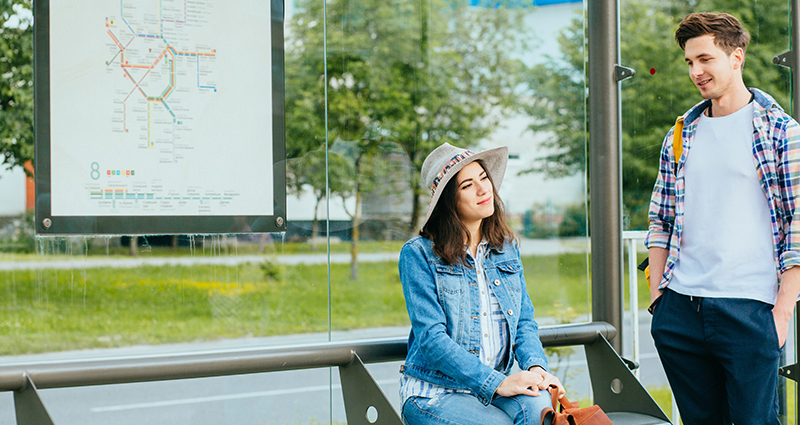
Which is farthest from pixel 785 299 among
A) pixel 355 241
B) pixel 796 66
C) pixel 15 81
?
pixel 15 81

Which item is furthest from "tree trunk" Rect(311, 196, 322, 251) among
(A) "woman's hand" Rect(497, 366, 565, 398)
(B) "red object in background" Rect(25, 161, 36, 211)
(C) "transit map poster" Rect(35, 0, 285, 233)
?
(A) "woman's hand" Rect(497, 366, 565, 398)

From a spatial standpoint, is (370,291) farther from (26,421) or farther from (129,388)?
(26,421)

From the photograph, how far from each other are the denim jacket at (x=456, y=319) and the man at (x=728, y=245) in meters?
0.49

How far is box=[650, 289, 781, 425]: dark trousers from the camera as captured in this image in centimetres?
205

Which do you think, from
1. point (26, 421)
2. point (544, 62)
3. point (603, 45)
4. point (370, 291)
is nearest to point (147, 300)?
point (26, 421)

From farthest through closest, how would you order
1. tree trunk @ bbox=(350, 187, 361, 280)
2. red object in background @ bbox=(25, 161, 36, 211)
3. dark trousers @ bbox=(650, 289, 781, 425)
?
tree trunk @ bbox=(350, 187, 361, 280) → red object in background @ bbox=(25, 161, 36, 211) → dark trousers @ bbox=(650, 289, 781, 425)

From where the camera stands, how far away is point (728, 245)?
6.97ft

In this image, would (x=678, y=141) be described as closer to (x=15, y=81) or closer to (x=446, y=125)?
(x=446, y=125)

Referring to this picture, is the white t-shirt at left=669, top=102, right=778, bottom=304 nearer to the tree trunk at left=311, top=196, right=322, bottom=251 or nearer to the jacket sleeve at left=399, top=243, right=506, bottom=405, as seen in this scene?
the jacket sleeve at left=399, top=243, right=506, bottom=405

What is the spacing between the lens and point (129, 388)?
2975 mm

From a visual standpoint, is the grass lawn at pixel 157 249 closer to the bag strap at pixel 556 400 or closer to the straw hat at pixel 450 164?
the straw hat at pixel 450 164

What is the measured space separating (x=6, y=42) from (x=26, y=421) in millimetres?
1521

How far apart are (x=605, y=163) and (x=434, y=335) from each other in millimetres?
1397

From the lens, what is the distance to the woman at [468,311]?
6.58ft
